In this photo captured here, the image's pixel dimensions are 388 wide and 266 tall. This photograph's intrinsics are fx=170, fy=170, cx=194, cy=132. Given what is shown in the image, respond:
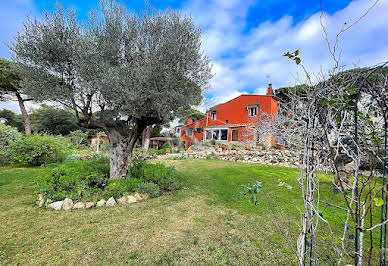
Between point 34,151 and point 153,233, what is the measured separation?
903 cm

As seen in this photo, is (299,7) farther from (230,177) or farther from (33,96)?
(33,96)

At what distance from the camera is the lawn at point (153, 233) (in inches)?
101

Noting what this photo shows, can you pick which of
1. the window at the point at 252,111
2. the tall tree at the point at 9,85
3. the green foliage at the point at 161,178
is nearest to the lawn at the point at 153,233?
the green foliage at the point at 161,178

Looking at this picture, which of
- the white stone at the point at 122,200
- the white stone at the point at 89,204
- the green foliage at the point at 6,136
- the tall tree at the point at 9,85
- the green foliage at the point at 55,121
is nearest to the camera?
the white stone at the point at 89,204

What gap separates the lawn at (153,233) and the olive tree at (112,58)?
2757 mm

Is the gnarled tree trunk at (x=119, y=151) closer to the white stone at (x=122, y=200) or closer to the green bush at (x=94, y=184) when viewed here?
the green bush at (x=94, y=184)

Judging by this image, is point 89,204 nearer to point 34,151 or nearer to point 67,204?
point 67,204

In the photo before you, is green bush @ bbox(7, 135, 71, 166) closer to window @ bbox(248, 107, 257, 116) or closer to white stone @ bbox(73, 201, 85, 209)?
white stone @ bbox(73, 201, 85, 209)

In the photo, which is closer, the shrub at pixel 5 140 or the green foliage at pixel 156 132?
the shrub at pixel 5 140

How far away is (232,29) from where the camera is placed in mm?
6707

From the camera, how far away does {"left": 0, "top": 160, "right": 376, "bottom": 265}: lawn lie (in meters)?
2.56

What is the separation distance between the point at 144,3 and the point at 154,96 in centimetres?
285

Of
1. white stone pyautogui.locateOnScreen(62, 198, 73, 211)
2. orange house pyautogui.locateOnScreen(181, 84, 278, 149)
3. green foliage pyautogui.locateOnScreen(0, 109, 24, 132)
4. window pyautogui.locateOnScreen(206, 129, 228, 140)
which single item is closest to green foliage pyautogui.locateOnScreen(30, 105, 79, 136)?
green foliage pyautogui.locateOnScreen(0, 109, 24, 132)

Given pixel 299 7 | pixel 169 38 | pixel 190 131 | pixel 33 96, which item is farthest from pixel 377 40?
pixel 190 131
